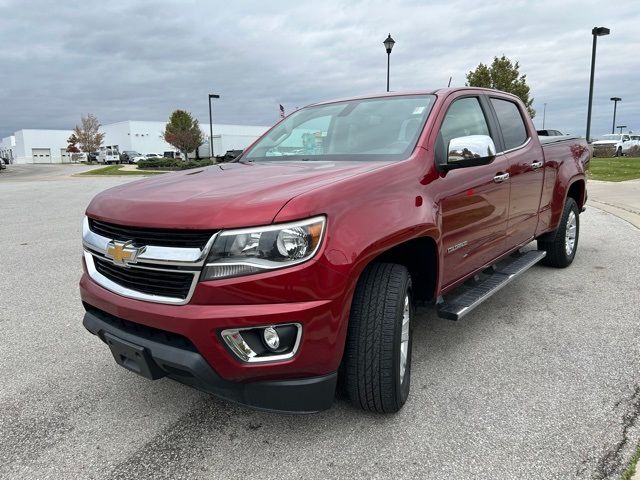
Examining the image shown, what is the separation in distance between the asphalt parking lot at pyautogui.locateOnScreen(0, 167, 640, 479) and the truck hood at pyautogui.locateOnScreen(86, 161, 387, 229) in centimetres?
112

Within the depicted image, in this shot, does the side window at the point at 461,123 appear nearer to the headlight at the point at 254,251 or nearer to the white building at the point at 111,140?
the headlight at the point at 254,251

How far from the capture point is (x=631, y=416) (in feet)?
8.52

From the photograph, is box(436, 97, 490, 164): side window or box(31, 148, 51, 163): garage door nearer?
box(436, 97, 490, 164): side window

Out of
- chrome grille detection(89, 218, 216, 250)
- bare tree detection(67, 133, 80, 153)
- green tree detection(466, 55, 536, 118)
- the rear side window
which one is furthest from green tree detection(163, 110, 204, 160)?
chrome grille detection(89, 218, 216, 250)

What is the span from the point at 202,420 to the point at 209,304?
0.93m

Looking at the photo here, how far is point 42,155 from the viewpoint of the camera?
98062mm

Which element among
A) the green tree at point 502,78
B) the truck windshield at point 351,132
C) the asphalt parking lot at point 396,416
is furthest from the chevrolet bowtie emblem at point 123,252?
the green tree at point 502,78

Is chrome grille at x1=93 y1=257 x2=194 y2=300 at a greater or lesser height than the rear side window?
lesser

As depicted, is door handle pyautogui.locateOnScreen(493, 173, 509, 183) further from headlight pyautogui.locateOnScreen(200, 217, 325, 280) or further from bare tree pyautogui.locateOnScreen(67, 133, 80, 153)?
bare tree pyautogui.locateOnScreen(67, 133, 80, 153)

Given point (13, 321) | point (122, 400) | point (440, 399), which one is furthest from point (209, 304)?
point (13, 321)

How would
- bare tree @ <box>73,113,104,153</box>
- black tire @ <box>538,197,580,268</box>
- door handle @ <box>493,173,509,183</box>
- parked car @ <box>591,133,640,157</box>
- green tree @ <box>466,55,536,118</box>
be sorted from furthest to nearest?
bare tree @ <box>73,113,104,153</box>
parked car @ <box>591,133,640,157</box>
green tree @ <box>466,55,536,118</box>
black tire @ <box>538,197,580,268</box>
door handle @ <box>493,173,509,183</box>

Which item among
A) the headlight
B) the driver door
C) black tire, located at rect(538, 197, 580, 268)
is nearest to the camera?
the headlight

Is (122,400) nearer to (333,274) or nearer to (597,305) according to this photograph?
(333,274)

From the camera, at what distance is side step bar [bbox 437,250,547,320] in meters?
3.06
